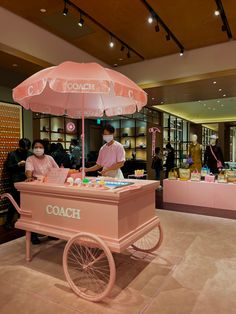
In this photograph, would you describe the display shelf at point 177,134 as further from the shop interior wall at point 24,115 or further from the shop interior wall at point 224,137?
the shop interior wall at point 24,115

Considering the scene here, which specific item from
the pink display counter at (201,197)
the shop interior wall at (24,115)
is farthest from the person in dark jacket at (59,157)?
the pink display counter at (201,197)

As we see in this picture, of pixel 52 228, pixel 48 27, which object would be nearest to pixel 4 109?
pixel 48 27

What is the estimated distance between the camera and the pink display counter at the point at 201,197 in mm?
5051

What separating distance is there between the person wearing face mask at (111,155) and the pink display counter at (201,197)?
235 centimetres

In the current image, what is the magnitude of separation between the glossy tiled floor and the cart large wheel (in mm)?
94

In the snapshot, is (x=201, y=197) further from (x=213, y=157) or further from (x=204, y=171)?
(x=213, y=157)

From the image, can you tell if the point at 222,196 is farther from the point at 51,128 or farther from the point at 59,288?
the point at 51,128

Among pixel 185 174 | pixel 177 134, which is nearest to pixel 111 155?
pixel 185 174

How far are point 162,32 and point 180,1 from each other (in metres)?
0.93

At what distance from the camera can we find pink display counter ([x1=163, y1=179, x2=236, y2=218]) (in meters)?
5.05

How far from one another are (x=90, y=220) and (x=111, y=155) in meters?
1.49

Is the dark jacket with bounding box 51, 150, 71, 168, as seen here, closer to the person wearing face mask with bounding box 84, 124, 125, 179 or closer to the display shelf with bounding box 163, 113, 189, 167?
the person wearing face mask with bounding box 84, 124, 125, 179

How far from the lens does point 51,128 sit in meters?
8.53

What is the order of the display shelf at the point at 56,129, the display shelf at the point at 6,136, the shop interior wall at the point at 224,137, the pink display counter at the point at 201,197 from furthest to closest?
the shop interior wall at the point at 224,137 → the display shelf at the point at 56,129 → the pink display counter at the point at 201,197 → the display shelf at the point at 6,136
